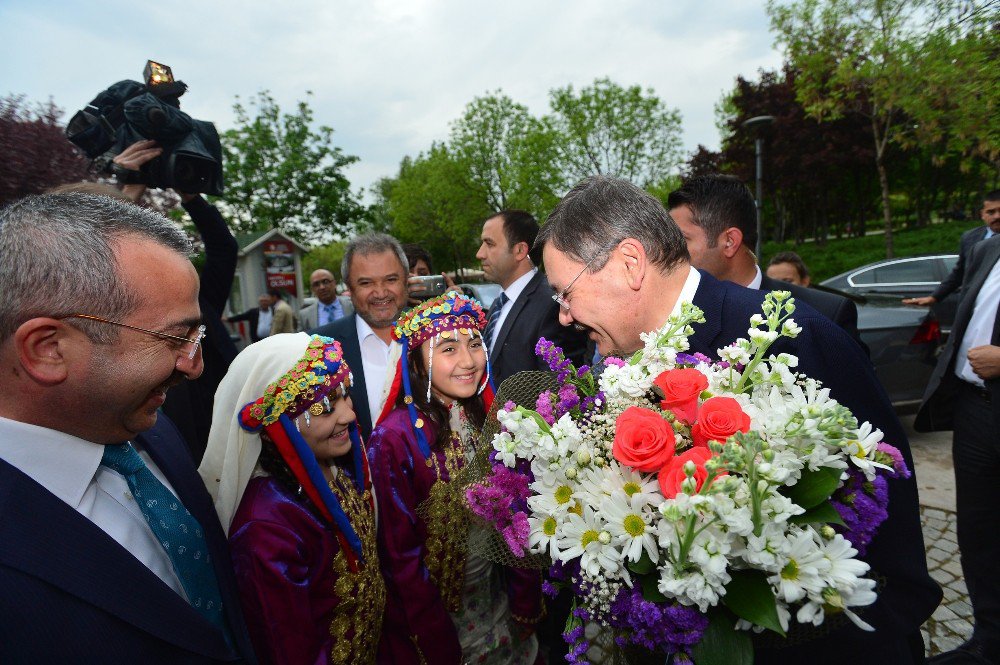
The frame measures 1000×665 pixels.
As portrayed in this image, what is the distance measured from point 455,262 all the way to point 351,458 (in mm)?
39846

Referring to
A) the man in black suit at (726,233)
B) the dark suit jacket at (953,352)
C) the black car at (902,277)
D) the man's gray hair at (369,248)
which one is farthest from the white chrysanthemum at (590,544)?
the black car at (902,277)

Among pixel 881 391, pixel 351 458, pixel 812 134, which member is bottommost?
pixel 351 458

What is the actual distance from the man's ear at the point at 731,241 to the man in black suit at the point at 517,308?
1241 millimetres

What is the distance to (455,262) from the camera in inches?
1646

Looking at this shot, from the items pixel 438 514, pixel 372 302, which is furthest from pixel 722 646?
pixel 372 302

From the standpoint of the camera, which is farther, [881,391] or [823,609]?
[881,391]

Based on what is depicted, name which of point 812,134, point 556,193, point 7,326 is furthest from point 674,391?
point 812,134

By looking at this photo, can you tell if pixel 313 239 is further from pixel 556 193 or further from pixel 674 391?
pixel 674 391

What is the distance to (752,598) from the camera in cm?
105

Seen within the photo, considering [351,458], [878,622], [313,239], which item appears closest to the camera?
[878,622]

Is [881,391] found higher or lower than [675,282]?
lower

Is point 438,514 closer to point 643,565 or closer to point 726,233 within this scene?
point 643,565

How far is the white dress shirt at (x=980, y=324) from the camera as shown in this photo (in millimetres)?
3010

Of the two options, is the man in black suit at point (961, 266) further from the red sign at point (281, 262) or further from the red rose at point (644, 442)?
the red sign at point (281, 262)
